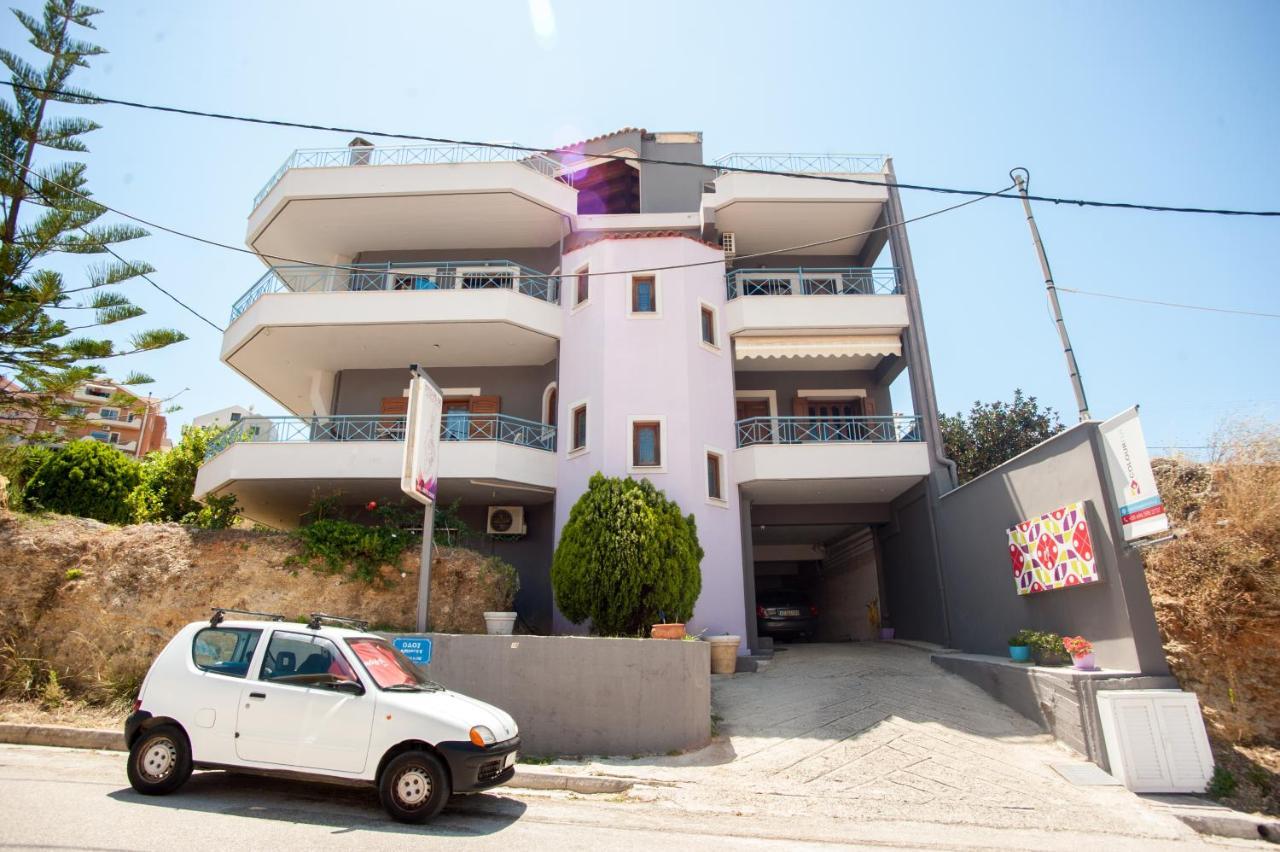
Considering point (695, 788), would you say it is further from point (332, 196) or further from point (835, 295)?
point (332, 196)

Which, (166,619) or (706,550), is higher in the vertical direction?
(706,550)

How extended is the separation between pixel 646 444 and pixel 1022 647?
751cm

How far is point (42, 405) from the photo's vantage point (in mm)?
13844

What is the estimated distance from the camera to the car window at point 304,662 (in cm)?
606

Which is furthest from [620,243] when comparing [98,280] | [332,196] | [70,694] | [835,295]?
[70,694]

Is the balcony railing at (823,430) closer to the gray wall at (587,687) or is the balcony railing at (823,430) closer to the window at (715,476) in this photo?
the window at (715,476)

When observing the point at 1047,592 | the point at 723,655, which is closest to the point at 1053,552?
the point at 1047,592

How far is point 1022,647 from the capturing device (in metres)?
10.4

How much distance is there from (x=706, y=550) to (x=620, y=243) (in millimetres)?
7230

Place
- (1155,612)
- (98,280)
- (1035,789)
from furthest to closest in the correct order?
1. (98,280)
2. (1155,612)
3. (1035,789)

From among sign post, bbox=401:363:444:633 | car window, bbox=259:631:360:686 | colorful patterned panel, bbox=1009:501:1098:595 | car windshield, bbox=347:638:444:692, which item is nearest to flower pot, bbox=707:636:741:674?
colorful patterned panel, bbox=1009:501:1098:595

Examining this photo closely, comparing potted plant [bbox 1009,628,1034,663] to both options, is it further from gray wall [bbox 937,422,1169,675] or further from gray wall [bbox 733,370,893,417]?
gray wall [bbox 733,370,893,417]

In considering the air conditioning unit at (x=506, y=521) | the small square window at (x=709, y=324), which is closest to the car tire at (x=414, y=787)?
the air conditioning unit at (x=506, y=521)

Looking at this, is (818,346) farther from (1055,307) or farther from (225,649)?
(225,649)
